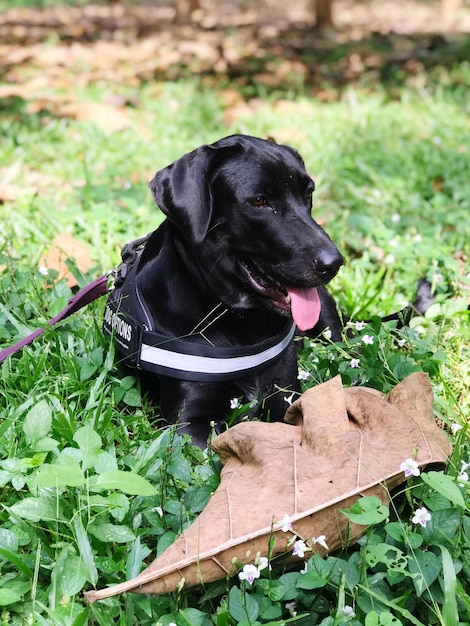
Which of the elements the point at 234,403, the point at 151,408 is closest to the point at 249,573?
the point at 234,403

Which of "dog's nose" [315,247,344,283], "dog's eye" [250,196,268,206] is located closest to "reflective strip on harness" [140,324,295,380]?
"dog's nose" [315,247,344,283]

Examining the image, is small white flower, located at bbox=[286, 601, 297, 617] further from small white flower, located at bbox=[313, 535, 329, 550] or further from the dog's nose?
the dog's nose

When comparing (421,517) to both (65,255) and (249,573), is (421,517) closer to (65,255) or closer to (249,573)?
(249,573)

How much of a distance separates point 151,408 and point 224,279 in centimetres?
55

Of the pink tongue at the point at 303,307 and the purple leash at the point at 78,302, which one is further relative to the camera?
the purple leash at the point at 78,302

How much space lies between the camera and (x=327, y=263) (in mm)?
2420

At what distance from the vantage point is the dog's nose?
242 centimetres

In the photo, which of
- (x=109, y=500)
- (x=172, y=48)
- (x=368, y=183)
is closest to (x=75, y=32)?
(x=172, y=48)

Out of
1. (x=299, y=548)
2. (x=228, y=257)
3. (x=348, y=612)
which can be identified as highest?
(x=228, y=257)

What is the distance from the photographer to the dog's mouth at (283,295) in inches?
99.8

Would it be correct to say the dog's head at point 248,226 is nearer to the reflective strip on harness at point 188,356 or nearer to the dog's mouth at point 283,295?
the dog's mouth at point 283,295

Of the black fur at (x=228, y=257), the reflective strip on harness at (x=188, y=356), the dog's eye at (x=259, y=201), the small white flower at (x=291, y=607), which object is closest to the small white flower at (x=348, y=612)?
the small white flower at (x=291, y=607)

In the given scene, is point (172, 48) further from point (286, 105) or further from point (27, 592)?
point (27, 592)

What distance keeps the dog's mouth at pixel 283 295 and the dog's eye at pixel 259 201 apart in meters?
0.21
